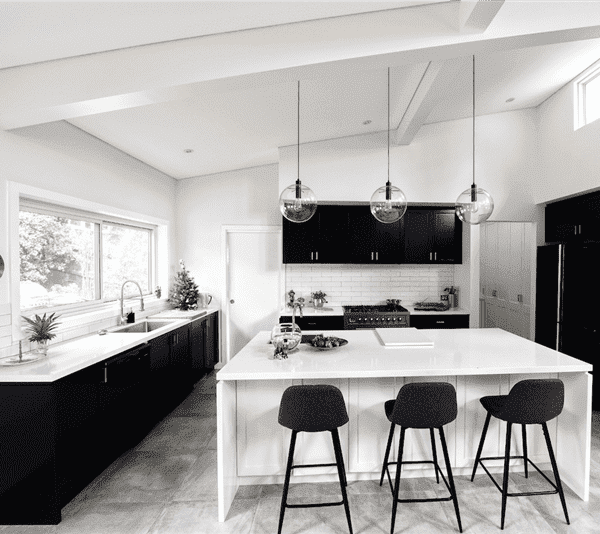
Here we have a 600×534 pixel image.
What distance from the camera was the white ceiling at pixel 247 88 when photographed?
6.82 feet

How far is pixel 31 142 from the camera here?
284cm

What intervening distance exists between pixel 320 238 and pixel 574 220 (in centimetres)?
310

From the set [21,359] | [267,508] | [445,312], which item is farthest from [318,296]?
[21,359]

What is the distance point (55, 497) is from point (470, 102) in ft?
17.7

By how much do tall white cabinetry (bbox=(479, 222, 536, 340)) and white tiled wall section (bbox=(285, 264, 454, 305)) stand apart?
1.01 m

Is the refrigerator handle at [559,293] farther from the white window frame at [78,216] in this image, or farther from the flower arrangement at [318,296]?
the white window frame at [78,216]

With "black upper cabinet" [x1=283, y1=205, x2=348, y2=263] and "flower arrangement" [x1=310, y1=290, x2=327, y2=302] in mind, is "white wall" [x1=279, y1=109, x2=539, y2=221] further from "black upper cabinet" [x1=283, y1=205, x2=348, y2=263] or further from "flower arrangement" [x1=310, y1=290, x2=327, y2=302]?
"flower arrangement" [x1=310, y1=290, x2=327, y2=302]

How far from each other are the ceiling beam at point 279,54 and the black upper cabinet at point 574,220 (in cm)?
253

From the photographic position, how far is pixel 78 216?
11.9 feet

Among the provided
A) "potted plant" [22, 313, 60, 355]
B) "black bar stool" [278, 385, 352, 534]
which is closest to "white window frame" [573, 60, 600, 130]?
"black bar stool" [278, 385, 352, 534]

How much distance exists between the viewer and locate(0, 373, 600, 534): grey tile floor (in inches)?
88.7

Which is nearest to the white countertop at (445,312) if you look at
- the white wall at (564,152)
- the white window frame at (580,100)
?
the white wall at (564,152)

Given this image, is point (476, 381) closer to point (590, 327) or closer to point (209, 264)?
point (590, 327)

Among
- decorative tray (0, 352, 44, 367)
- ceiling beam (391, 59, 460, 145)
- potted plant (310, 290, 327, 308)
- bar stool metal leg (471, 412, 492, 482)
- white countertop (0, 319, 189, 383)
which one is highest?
ceiling beam (391, 59, 460, 145)
